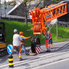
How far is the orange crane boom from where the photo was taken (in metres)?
14.4

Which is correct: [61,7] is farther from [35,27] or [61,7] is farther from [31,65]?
[31,65]

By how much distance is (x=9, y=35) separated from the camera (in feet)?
72.2

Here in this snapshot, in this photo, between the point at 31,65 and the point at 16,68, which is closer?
the point at 16,68

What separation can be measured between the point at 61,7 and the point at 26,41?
7333mm

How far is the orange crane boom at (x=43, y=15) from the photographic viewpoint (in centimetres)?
1438

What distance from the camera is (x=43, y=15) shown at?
49.3 ft

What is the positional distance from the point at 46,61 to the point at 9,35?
12.8 meters

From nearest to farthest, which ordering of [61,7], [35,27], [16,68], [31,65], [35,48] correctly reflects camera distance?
[16,68] → [31,65] → [35,48] → [35,27] → [61,7]

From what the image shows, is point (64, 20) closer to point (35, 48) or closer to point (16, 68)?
point (35, 48)

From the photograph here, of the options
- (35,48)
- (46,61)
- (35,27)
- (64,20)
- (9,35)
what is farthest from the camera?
(64,20)

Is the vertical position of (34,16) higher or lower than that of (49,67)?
higher

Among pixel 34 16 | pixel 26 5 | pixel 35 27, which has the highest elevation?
pixel 26 5

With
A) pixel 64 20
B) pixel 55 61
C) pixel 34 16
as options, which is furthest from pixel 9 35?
pixel 64 20

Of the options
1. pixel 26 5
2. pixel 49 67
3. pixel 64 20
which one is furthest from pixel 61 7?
pixel 64 20
